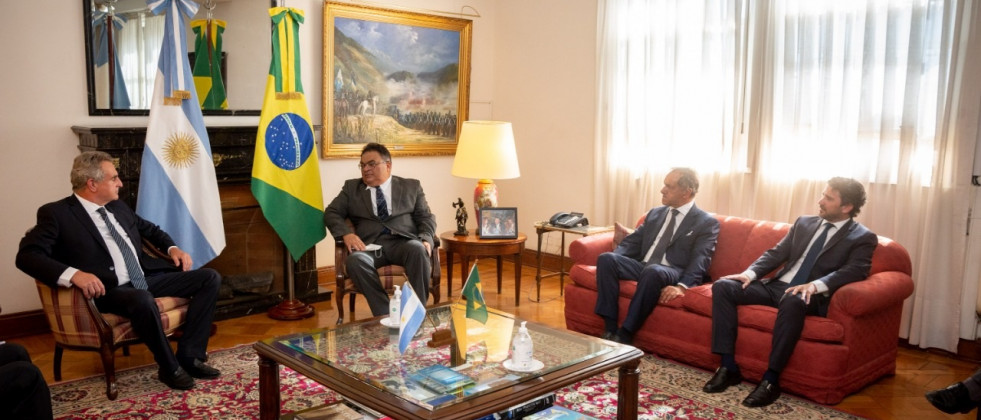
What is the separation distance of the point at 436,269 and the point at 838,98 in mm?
2822

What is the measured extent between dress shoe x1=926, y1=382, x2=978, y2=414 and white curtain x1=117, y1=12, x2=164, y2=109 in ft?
15.7

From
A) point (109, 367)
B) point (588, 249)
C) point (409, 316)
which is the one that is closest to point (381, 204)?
point (588, 249)

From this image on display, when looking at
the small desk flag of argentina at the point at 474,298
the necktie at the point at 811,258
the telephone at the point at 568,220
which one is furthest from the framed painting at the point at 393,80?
the necktie at the point at 811,258

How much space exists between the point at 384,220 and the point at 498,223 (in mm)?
905

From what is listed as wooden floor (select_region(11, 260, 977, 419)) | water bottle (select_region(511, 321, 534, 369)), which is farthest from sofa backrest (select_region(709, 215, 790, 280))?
water bottle (select_region(511, 321, 534, 369))

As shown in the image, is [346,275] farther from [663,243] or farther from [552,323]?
[663,243]

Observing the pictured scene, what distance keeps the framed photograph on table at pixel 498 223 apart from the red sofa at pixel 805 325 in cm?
85

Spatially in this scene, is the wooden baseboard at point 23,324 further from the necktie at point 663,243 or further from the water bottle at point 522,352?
the necktie at point 663,243

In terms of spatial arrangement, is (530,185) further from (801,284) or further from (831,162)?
(801,284)

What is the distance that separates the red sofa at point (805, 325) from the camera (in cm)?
384

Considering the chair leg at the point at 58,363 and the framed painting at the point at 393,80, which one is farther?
the framed painting at the point at 393,80

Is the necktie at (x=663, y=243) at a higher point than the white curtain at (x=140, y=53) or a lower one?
lower

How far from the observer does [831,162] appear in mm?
4977

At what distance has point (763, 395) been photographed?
385 centimetres
